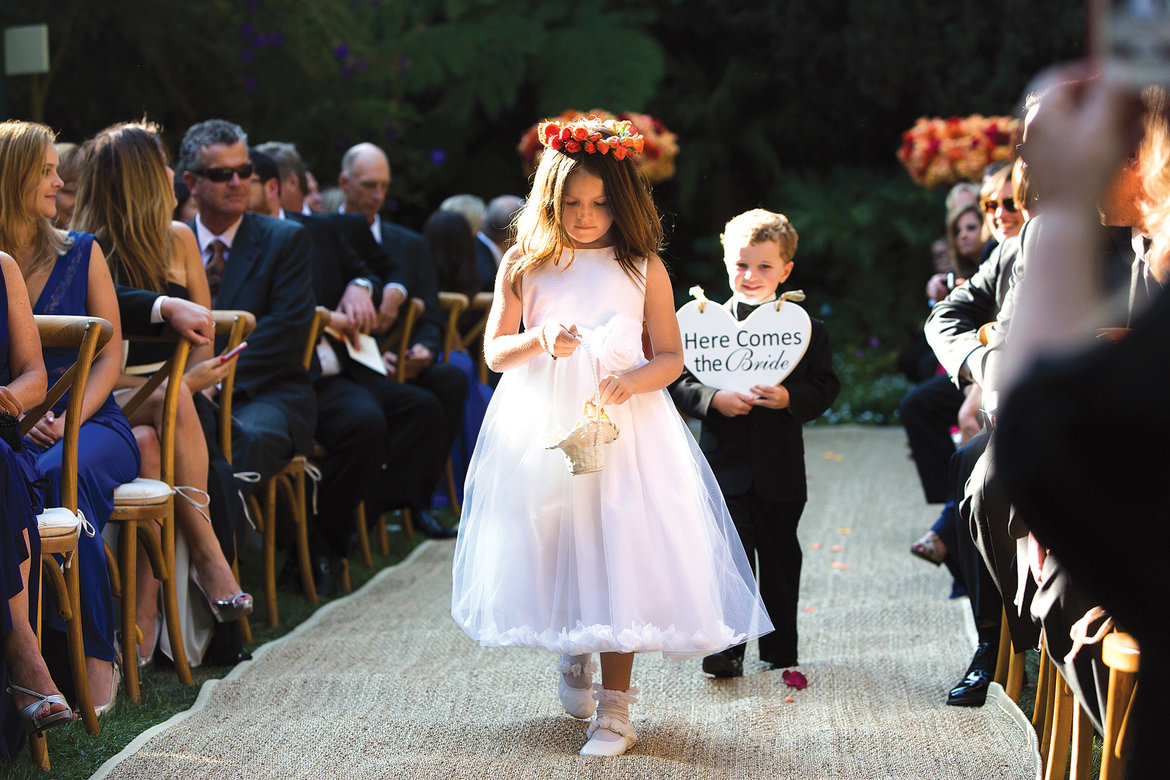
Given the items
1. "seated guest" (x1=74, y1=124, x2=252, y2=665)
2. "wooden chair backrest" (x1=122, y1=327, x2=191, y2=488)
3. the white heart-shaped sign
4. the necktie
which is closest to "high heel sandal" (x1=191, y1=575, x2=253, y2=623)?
"seated guest" (x1=74, y1=124, x2=252, y2=665)

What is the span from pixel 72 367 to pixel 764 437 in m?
1.96

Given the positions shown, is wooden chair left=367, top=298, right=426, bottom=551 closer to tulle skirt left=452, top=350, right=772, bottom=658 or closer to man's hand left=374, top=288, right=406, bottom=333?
man's hand left=374, top=288, right=406, bottom=333

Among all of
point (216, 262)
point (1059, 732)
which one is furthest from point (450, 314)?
point (1059, 732)

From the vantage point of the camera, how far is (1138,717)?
1.37 meters

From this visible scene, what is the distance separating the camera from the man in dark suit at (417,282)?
6.12 meters

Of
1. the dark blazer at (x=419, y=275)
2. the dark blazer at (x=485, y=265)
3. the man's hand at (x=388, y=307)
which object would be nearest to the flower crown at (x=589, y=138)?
the man's hand at (x=388, y=307)

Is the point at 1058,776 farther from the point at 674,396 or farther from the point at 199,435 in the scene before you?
the point at 199,435

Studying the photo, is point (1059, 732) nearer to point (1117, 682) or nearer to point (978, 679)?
point (1117, 682)

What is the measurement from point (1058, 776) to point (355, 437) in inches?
130

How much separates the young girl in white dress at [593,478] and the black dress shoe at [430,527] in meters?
2.99

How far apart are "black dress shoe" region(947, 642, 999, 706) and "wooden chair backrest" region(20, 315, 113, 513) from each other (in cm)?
242

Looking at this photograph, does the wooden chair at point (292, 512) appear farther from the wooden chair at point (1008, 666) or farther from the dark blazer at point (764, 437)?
the wooden chair at point (1008, 666)

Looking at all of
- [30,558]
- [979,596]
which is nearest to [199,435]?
[30,558]

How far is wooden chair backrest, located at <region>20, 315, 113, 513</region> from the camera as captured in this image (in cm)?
309
